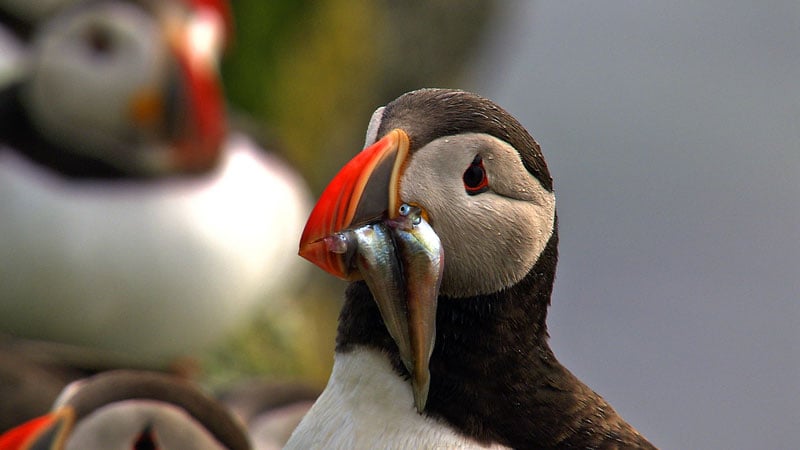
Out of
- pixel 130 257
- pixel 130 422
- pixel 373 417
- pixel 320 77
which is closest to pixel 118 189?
pixel 130 257

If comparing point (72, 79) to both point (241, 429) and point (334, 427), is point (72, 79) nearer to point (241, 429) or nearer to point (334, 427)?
point (241, 429)

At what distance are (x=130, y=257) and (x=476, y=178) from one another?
6.87 ft

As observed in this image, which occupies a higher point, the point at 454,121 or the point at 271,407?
the point at 454,121

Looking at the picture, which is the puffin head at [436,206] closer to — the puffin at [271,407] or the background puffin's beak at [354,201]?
the background puffin's beak at [354,201]

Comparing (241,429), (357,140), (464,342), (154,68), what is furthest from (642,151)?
(464,342)

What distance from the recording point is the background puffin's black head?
1209mm

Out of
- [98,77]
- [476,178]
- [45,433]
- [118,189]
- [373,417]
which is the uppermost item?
[476,178]

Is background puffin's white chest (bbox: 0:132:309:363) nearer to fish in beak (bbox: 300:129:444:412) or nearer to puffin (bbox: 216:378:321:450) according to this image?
puffin (bbox: 216:378:321:450)

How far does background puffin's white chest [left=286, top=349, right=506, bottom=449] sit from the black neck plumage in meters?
0.01

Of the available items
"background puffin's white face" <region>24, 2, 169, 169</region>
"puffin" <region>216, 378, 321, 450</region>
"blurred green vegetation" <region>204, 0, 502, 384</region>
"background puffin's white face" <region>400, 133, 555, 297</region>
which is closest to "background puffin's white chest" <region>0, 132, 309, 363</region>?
"background puffin's white face" <region>24, 2, 169, 169</region>

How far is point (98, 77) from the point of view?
3158 millimetres

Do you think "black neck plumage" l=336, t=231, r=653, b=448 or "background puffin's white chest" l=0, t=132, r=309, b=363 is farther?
"background puffin's white chest" l=0, t=132, r=309, b=363

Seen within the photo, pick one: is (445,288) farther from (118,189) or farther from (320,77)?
(320,77)

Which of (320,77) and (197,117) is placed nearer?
(197,117)
